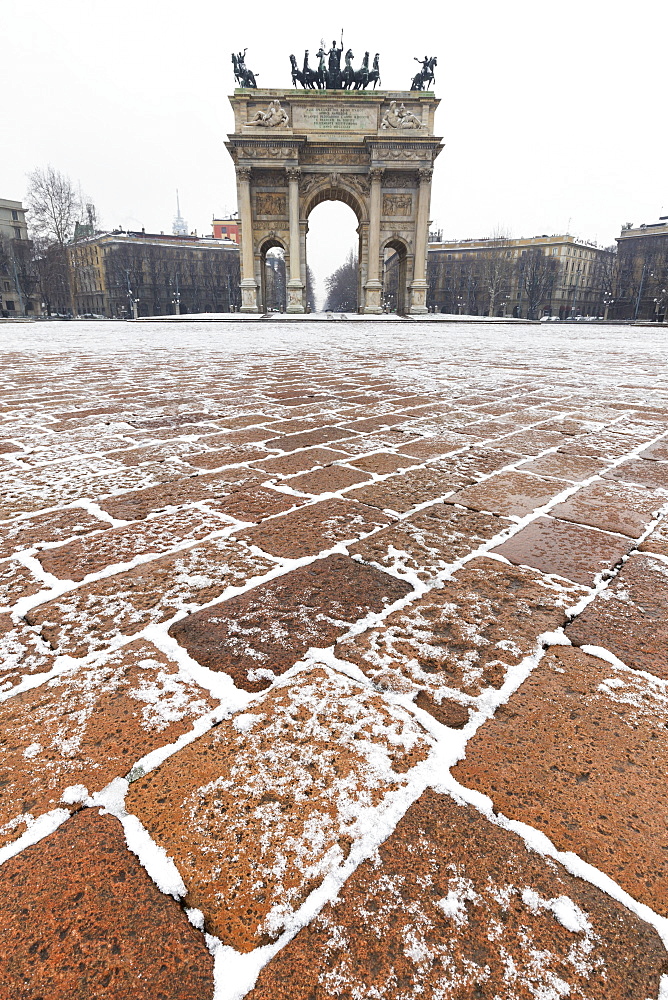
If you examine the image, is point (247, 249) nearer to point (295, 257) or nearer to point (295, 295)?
point (295, 257)

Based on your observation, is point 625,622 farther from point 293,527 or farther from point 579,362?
point 579,362

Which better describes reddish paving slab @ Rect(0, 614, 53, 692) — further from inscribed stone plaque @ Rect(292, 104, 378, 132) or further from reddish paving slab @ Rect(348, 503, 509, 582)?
inscribed stone plaque @ Rect(292, 104, 378, 132)

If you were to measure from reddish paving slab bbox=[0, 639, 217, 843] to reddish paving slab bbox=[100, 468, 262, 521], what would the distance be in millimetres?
1117

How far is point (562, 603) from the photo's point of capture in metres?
1.76

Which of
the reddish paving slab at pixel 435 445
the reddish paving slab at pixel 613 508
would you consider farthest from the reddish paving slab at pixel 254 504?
the reddish paving slab at pixel 613 508

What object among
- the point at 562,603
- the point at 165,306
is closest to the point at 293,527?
the point at 562,603

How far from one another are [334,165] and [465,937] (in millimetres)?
37567

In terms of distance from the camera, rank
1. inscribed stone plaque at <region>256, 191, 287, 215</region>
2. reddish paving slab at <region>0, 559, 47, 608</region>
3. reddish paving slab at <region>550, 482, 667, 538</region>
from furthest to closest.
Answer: inscribed stone plaque at <region>256, 191, 287, 215</region> < reddish paving slab at <region>550, 482, 667, 538</region> < reddish paving slab at <region>0, 559, 47, 608</region>

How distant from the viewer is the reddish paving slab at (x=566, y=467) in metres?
3.08

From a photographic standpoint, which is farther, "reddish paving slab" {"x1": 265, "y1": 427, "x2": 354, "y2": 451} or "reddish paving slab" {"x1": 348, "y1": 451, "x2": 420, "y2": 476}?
"reddish paving slab" {"x1": 265, "y1": 427, "x2": 354, "y2": 451}

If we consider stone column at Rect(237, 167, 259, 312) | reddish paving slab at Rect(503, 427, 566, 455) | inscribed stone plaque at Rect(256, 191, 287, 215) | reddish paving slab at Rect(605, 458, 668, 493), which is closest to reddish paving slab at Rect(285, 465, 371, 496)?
reddish paving slab at Rect(503, 427, 566, 455)

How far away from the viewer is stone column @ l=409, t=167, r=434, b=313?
31.9m

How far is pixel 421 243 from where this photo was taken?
108 ft

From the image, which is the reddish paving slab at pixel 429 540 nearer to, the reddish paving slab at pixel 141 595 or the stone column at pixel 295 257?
the reddish paving slab at pixel 141 595
